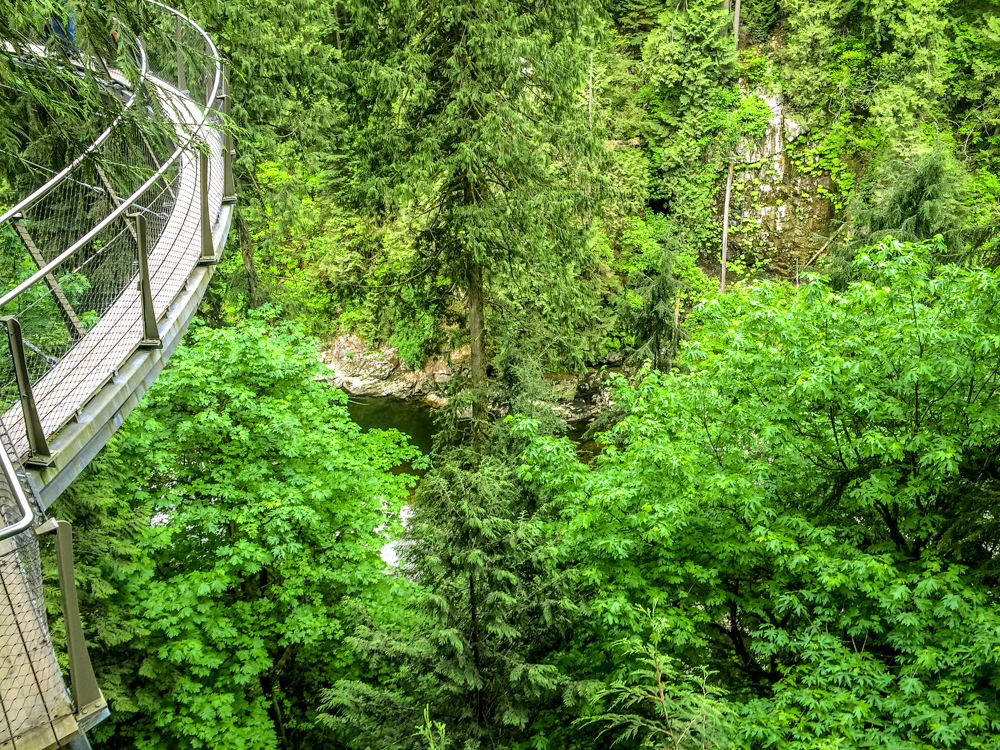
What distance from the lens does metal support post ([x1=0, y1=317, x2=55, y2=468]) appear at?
3.74 meters

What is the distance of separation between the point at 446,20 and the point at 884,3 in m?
18.1

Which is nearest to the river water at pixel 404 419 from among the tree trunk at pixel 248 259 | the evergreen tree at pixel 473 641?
the tree trunk at pixel 248 259

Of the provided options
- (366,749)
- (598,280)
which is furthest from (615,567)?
(598,280)

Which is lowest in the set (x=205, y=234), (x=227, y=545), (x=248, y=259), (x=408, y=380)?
(x=408, y=380)

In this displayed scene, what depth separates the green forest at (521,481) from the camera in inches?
234

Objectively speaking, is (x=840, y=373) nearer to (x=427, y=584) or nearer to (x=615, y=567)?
(x=615, y=567)

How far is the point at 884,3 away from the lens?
71.8 feet

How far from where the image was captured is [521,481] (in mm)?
10414

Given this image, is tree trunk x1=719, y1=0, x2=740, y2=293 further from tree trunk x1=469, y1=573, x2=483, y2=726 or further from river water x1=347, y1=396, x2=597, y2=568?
tree trunk x1=469, y1=573, x2=483, y2=726

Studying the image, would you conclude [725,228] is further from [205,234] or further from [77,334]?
[77,334]

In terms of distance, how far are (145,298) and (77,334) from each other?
0.70m

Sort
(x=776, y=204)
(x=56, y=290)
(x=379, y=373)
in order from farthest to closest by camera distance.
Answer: (x=776, y=204)
(x=379, y=373)
(x=56, y=290)

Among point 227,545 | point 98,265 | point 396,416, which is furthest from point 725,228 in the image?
point 98,265

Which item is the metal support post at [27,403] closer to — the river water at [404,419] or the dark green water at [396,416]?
the river water at [404,419]
